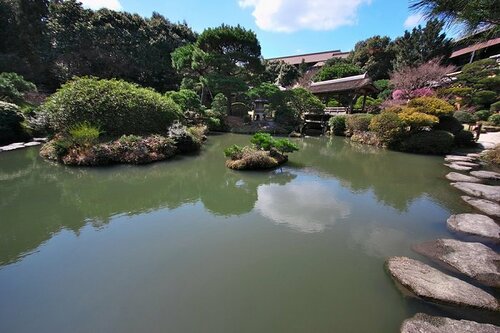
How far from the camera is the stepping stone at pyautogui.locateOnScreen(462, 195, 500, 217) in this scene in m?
6.17

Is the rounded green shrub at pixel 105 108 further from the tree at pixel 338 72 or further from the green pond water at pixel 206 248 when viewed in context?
the tree at pixel 338 72

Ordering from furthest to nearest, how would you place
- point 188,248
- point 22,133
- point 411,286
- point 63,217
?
point 22,133
point 63,217
point 188,248
point 411,286

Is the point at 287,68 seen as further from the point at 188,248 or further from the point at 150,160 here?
the point at 188,248

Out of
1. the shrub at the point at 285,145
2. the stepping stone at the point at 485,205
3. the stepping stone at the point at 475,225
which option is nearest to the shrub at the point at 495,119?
the stepping stone at the point at 485,205

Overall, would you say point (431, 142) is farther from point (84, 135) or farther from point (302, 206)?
point (84, 135)

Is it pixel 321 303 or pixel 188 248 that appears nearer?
pixel 321 303

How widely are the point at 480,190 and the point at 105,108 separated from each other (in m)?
13.2

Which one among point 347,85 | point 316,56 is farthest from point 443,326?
point 316,56

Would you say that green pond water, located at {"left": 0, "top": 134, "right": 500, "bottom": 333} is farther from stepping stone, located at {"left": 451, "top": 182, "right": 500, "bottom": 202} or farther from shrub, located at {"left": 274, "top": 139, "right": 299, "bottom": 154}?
shrub, located at {"left": 274, "top": 139, "right": 299, "bottom": 154}

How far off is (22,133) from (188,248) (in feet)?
43.0

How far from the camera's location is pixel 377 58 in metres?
32.5

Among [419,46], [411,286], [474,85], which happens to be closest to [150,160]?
[411,286]

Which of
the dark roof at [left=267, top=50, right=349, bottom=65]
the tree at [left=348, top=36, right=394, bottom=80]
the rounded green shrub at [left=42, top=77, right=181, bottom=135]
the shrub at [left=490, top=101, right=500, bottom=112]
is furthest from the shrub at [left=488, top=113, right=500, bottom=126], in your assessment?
the dark roof at [left=267, top=50, right=349, bottom=65]

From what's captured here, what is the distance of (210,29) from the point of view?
21422 mm
